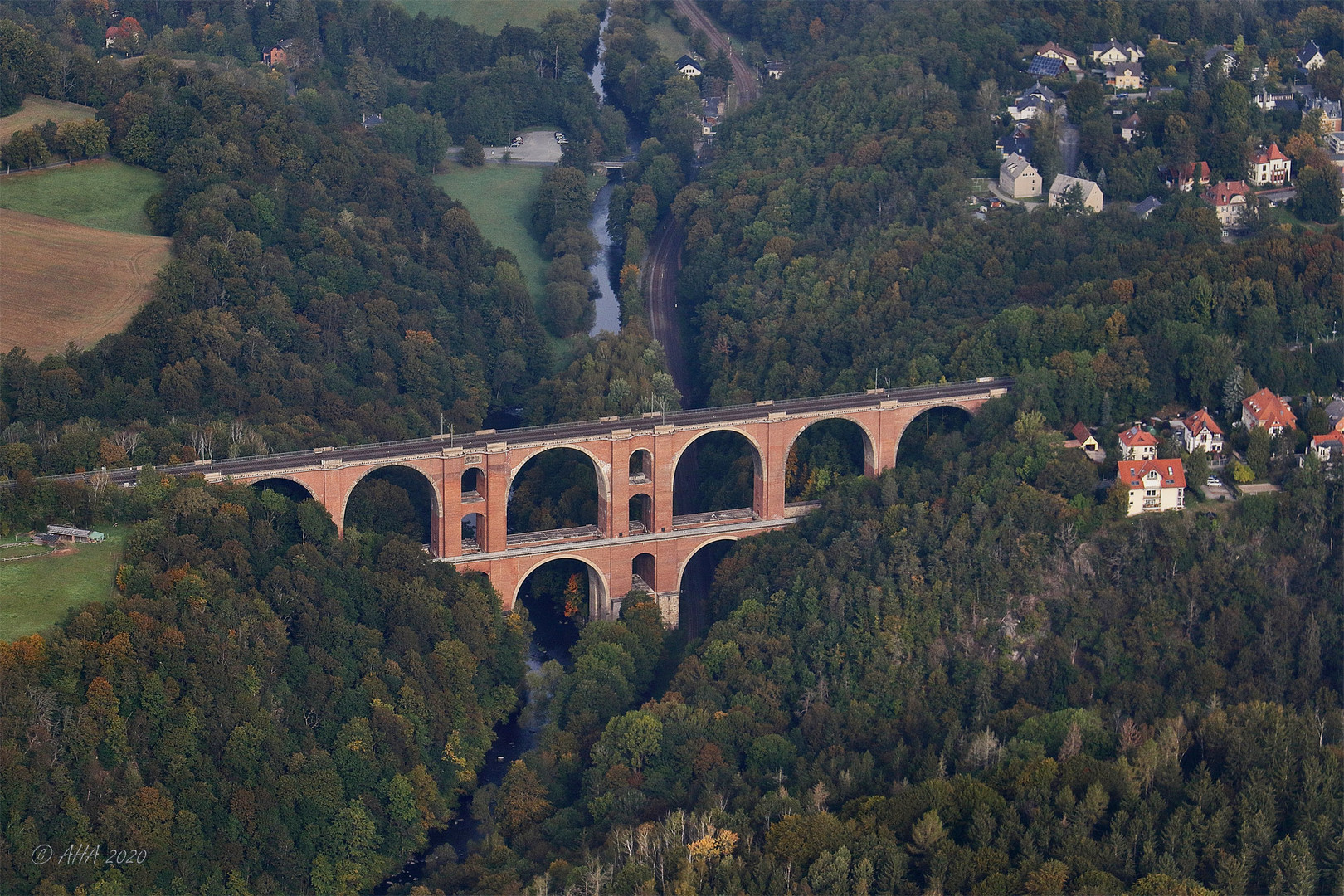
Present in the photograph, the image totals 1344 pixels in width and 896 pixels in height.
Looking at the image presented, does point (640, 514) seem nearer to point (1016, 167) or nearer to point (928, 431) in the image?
point (928, 431)

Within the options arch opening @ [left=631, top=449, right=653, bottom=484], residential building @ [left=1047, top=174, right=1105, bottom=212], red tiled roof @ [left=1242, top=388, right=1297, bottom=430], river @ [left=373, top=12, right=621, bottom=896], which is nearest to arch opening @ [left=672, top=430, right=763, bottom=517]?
arch opening @ [left=631, top=449, right=653, bottom=484]

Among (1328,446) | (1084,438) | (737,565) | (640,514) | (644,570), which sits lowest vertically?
(644,570)

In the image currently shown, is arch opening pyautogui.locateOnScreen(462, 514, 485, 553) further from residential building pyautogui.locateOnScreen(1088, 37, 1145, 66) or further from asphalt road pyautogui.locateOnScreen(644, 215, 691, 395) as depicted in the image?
residential building pyautogui.locateOnScreen(1088, 37, 1145, 66)

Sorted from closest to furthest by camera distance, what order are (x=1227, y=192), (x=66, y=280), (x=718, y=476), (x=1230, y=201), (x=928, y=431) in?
(x=928, y=431) < (x=718, y=476) < (x=66, y=280) < (x=1230, y=201) < (x=1227, y=192)

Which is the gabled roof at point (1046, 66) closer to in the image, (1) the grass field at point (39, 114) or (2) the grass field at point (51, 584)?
(1) the grass field at point (39, 114)

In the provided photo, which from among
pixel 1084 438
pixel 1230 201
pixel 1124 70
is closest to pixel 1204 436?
pixel 1084 438

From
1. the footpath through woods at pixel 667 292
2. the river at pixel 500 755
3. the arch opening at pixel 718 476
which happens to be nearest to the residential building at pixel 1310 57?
the footpath through woods at pixel 667 292
